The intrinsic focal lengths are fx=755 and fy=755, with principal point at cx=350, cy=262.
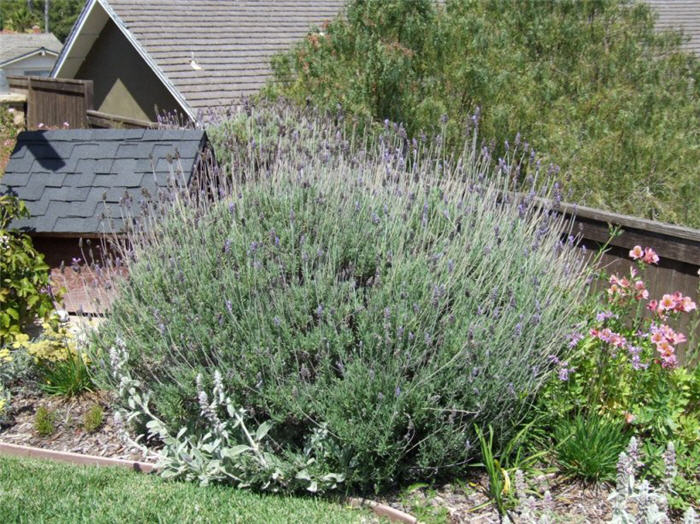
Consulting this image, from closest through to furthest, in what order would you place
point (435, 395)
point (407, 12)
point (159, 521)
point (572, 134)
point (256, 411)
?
1. point (159, 521)
2. point (435, 395)
3. point (256, 411)
4. point (572, 134)
5. point (407, 12)

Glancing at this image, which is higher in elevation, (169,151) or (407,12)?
(407,12)

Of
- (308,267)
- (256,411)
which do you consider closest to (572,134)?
(308,267)

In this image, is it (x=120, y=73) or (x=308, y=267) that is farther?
(x=120, y=73)

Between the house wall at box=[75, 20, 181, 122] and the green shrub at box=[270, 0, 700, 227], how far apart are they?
663 cm

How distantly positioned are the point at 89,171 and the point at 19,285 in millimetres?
1405

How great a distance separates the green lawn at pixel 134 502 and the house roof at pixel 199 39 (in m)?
10.9

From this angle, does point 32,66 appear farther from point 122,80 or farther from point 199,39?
point 199,39

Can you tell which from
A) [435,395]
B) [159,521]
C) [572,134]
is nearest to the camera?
[159,521]

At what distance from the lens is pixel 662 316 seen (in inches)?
170

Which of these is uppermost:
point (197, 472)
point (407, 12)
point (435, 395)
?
point (407, 12)

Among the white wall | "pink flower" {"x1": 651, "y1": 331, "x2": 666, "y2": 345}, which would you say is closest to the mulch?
"pink flower" {"x1": 651, "y1": 331, "x2": 666, "y2": 345}

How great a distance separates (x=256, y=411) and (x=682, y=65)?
8232 mm

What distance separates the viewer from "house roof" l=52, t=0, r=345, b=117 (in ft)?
50.5

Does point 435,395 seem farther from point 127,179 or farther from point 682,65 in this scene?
point 682,65
